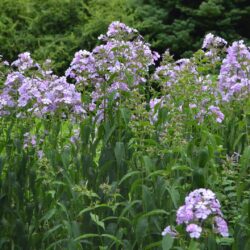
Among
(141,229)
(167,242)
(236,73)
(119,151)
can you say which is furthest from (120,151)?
(236,73)

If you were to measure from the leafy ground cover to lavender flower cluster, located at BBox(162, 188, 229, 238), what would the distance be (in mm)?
555

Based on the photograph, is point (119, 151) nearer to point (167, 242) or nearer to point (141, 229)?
point (141, 229)

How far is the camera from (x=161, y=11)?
9.59 metres

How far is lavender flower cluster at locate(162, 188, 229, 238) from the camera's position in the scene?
2.38m

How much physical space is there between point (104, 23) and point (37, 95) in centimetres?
585

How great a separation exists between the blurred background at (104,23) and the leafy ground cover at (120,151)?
5.16 m

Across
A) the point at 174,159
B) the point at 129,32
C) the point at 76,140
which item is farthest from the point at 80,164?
the point at 129,32

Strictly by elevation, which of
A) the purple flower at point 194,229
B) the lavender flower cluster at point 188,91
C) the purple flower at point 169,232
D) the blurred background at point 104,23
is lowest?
the blurred background at point 104,23

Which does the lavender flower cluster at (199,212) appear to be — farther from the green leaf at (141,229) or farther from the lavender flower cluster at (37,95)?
the lavender flower cluster at (37,95)

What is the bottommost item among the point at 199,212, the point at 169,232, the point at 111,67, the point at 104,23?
the point at 104,23

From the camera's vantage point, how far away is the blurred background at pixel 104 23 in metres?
9.41

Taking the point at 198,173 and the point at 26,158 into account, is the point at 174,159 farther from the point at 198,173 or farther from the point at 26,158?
the point at 26,158

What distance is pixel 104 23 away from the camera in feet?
31.0

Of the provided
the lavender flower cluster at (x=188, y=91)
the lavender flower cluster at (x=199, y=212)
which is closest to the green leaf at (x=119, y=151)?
the lavender flower cluster at (x=188, y=91)
